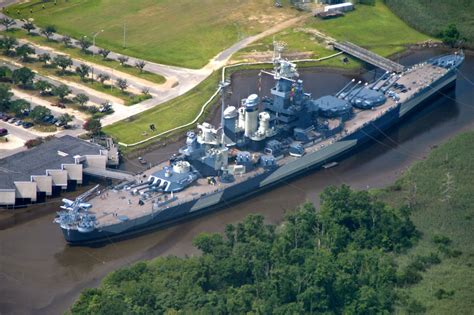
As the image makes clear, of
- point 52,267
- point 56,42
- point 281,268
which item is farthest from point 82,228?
point 56,42

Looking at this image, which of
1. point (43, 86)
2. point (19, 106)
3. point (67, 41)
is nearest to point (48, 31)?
point (67, 41)

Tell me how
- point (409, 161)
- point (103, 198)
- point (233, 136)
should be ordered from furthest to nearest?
point (409, 161) < point (233, 136) < point (103, 198)

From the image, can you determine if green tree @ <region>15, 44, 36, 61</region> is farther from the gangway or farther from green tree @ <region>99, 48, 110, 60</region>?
the gangway

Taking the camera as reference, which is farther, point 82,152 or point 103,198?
point 82,152

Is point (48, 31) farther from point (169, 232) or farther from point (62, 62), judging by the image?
point (169, 232)

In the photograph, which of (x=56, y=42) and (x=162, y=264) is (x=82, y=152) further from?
(x=56, y=42)

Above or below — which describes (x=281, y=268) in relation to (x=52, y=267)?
above
